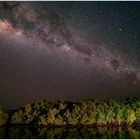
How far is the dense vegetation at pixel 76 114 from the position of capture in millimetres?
80250

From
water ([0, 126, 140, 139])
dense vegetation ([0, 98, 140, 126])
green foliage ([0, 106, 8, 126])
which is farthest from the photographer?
green foliage ([0, 106, 8, 126])

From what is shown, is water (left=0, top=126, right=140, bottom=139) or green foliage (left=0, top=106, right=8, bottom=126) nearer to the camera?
water (left=0, top=126, right=140, bottom=139)

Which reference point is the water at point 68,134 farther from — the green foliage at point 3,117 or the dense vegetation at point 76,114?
the green foliage at point 3,117

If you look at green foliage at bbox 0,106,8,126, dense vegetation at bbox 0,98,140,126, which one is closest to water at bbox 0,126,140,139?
dense vegetation at bbox 0,98,140,126

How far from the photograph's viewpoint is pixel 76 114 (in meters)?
81.1

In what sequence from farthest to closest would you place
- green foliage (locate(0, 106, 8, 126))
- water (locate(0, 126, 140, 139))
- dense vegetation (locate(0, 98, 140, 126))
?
green foliage (locate(0, 106, 8, 126)), dense vegetation (locate(0, 98, 140, 126)), water (locate(0, 126, 140, 139))

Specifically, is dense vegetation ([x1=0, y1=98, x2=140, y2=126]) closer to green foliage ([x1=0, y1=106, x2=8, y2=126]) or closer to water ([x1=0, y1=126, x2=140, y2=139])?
green foliage ([x1=0, y1=106, x2=8, y2=126])

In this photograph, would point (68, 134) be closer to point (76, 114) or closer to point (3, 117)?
point (76, 114)

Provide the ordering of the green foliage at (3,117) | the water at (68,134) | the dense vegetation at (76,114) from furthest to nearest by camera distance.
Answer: the green foliage at (3,117)
the dense vegetation at (76,114)
the water at (68,134)

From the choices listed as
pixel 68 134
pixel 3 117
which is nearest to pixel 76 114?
pixel 3 117

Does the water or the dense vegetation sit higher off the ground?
the dense vegetation

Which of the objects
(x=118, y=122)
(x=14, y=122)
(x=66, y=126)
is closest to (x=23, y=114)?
(x=14, y=122)

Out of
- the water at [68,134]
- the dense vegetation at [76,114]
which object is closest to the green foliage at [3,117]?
the dense vegetation at [76,114]

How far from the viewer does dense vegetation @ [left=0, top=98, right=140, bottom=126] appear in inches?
3159
